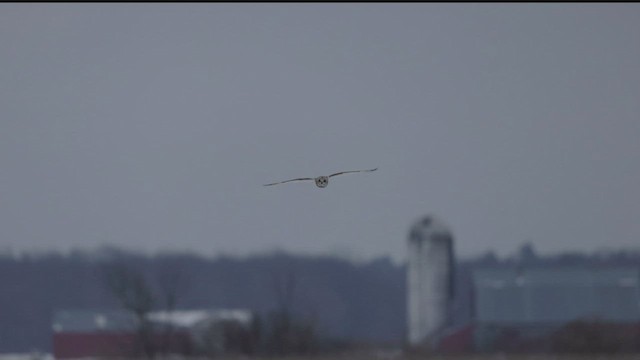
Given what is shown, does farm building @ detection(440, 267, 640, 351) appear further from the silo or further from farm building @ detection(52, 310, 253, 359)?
farm building @ detection(52, 310, 253, 359)

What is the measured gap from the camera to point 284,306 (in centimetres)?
8225

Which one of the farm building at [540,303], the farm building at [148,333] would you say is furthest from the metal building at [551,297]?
the farm building at [148,333]

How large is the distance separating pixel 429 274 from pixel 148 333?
37.4 feet

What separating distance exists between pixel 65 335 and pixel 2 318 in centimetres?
736

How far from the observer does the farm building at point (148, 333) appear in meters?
78.9

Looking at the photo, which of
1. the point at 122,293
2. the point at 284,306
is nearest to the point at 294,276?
the point at 284,306

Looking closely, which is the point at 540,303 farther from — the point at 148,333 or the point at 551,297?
the point at 148,333

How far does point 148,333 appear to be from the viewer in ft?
260

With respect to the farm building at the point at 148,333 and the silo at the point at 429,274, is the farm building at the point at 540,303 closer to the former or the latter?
the silo at the point at 429,274

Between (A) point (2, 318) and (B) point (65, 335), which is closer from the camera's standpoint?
(B) point (65, 335)

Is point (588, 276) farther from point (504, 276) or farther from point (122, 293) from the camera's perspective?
point (122, 293)

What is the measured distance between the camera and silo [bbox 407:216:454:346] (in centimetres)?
8394

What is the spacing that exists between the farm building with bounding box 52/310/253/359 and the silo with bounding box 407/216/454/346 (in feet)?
22.1

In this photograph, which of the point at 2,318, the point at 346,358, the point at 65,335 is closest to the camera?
the point at 346,358
